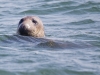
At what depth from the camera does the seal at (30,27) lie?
909 centimetres

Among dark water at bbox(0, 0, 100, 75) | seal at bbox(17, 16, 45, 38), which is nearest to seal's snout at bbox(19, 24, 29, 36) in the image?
seal at bbox(17, 16, 45, 38)

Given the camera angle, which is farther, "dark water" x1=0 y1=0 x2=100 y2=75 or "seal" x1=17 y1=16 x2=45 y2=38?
"seal" x1=17 y1=16 x2=45 y2=38

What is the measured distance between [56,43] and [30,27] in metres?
1.13

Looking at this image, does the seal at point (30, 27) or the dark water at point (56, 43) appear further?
A: the seal at point (30, 27)

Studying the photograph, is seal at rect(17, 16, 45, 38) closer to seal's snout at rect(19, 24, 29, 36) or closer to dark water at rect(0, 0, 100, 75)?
seal's snout at rect(19, 24, 29, 36)

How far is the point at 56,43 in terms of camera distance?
335 inches

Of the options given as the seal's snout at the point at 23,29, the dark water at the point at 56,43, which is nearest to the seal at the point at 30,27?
the seal's snout at the point at 23,29

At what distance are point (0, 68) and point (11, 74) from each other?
33cm

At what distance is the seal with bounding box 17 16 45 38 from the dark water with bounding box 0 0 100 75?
0.18m

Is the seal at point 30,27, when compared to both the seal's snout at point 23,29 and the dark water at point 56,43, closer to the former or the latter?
the seal's snout at point 23,29

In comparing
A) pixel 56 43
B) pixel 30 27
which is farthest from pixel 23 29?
pixel 56 43

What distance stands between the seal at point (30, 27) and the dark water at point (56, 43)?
182 millimetres

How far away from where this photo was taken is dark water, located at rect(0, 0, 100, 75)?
6.74m

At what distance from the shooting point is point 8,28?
11344mm
